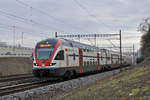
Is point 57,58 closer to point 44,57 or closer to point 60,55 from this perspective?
point 60,55

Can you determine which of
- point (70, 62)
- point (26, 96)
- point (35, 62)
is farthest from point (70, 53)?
point (26, 96)

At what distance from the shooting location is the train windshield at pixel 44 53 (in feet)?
50.2

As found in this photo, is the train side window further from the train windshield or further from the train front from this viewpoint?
the train windshield

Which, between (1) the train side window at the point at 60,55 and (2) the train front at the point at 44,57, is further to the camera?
(1) the train side window at the point at 60,55

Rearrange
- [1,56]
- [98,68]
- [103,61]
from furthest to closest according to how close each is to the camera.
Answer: [1,56] < [103,61] < [98,68]

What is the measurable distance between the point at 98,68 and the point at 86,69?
4.82m

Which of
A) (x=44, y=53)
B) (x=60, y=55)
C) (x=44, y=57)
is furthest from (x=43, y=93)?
(x=60, y=55)

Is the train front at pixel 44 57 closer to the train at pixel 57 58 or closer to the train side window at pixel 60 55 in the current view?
the train at pixel 57 58

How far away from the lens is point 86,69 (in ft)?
70.3

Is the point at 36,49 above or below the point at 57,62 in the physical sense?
above

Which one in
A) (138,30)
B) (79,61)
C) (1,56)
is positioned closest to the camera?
(79,61)

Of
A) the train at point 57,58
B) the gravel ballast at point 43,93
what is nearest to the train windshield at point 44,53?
the train at point 57,58

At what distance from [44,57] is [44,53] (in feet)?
1.30

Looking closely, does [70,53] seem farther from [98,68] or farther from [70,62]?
[98,68]
